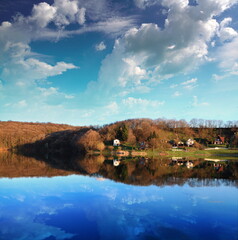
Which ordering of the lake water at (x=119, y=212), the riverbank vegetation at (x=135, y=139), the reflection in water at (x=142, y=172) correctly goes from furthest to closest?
the riverbank vegetation at (x=135, y=139) < the reflection in water at (x=142, y=172) < the lake water at (x=119, y=212)

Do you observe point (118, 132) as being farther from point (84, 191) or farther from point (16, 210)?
point (16, 210)

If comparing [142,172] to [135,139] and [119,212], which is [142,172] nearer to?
[119,212]

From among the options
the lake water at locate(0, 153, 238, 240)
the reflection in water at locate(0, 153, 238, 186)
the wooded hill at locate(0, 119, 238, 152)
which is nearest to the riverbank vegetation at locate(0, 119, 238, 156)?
the wooded hill at locate(0, 119, 238, 152)

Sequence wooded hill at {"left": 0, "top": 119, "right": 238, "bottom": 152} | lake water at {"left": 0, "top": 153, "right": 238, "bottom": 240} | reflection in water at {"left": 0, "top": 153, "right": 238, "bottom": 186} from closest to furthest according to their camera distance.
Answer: lake water at {"left": 0, "top": 153, "right": 238, "bottom": 240} < reflection in water at {"left": 0, "top": 153, "right": 238, "bottom": 186} < wooded hill at {"left": 0, "top": 119, "right": 238, "bottom": 152}

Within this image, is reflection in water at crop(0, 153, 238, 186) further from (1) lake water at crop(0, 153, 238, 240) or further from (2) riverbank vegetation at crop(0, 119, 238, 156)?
(2) riverbank vegetation at crop(0, 119, 238, 156)

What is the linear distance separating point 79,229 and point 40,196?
37.6 ft

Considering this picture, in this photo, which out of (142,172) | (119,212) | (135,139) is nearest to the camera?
(119,212)

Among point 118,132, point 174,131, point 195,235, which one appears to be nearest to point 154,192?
point 195,235

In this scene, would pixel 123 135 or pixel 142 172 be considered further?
pixel 123 135

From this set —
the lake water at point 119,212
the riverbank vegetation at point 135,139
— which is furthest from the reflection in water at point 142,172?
the riverbank vegetation at point 135,139

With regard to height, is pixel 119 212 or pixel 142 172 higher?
pixel 119 212

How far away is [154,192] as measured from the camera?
26234mm

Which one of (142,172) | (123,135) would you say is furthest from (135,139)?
(142,172)

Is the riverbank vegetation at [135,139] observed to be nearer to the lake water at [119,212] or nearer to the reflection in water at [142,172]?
the reflection in water at [142,172]
